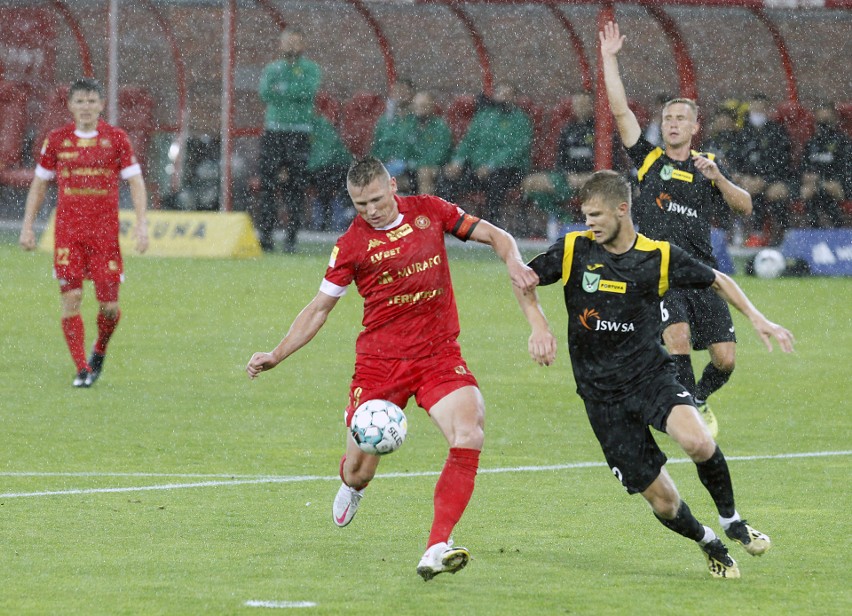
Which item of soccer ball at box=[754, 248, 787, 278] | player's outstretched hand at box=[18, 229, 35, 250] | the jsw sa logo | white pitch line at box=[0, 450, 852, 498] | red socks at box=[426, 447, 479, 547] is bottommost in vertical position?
soccer ball at box=[754, 248, 787, 278]

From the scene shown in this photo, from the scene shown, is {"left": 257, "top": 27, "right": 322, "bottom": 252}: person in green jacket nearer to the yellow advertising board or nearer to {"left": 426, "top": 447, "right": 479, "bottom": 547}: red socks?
the yellow advertising board

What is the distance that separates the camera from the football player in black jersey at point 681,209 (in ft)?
34.4

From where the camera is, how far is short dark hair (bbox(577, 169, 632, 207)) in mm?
7074

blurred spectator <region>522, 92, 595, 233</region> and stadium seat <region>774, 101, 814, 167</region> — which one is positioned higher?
stadium seat <region>774, 101, 814, 167</region>

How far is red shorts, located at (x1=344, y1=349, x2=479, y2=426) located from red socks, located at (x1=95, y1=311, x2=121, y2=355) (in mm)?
5781

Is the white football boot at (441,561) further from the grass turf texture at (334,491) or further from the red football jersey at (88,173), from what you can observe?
the red football jersey at (88,173)

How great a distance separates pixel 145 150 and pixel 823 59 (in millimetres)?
10128

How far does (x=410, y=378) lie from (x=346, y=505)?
0.71 m

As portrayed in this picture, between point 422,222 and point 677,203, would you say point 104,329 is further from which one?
point 422,222

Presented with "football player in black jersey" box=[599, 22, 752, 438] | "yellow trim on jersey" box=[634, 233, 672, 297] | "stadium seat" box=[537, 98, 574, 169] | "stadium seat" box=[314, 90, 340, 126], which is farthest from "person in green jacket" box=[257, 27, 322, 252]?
"yellow trim on jersey" box=[634, 233, 672, 297]

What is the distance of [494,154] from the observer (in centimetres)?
2266

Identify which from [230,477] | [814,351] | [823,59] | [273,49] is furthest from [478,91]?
[230,477]

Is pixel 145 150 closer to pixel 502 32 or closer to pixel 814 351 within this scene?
pixel 502 32

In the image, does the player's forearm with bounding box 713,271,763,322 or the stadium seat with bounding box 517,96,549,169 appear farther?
the stadium seat with bounding box 517,96,549,169
